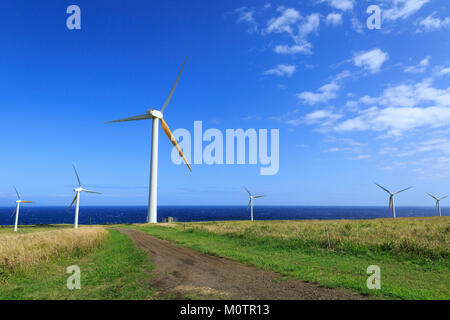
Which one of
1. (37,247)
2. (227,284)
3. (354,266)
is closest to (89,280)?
(227,284)

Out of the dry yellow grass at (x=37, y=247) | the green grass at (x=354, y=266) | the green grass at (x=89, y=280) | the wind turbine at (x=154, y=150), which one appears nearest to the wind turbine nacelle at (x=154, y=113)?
the wind turbine at (x=154, y=150)

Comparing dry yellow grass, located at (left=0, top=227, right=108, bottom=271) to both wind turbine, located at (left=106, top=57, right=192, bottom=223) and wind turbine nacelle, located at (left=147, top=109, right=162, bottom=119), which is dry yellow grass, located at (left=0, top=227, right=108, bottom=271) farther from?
wind turbine nacelle, located at (left=147, top=109, right=162, bottom=119)

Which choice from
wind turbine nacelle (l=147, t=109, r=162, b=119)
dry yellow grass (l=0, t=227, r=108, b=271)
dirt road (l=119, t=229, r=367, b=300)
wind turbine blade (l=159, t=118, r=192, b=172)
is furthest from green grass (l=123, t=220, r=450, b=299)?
wind turbine nacelle (l=147, t=109, r=162, b=119)

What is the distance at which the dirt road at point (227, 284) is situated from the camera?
11.9 meters

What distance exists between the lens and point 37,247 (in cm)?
2106

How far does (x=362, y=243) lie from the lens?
23.4 meters

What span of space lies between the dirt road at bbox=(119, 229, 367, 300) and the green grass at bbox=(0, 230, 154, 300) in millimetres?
1140

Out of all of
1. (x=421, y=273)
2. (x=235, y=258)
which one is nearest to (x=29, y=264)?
(x=235, y=258)

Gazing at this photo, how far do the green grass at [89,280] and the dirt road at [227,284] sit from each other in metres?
1.14

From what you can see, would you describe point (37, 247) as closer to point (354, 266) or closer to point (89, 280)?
point (89, 280)

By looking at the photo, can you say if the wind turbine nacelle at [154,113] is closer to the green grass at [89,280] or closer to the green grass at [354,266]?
the green grass at [354,266]

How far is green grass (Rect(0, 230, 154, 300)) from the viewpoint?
12703 millimetres

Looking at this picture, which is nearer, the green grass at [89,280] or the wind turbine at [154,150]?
the green grass at [89,280]
